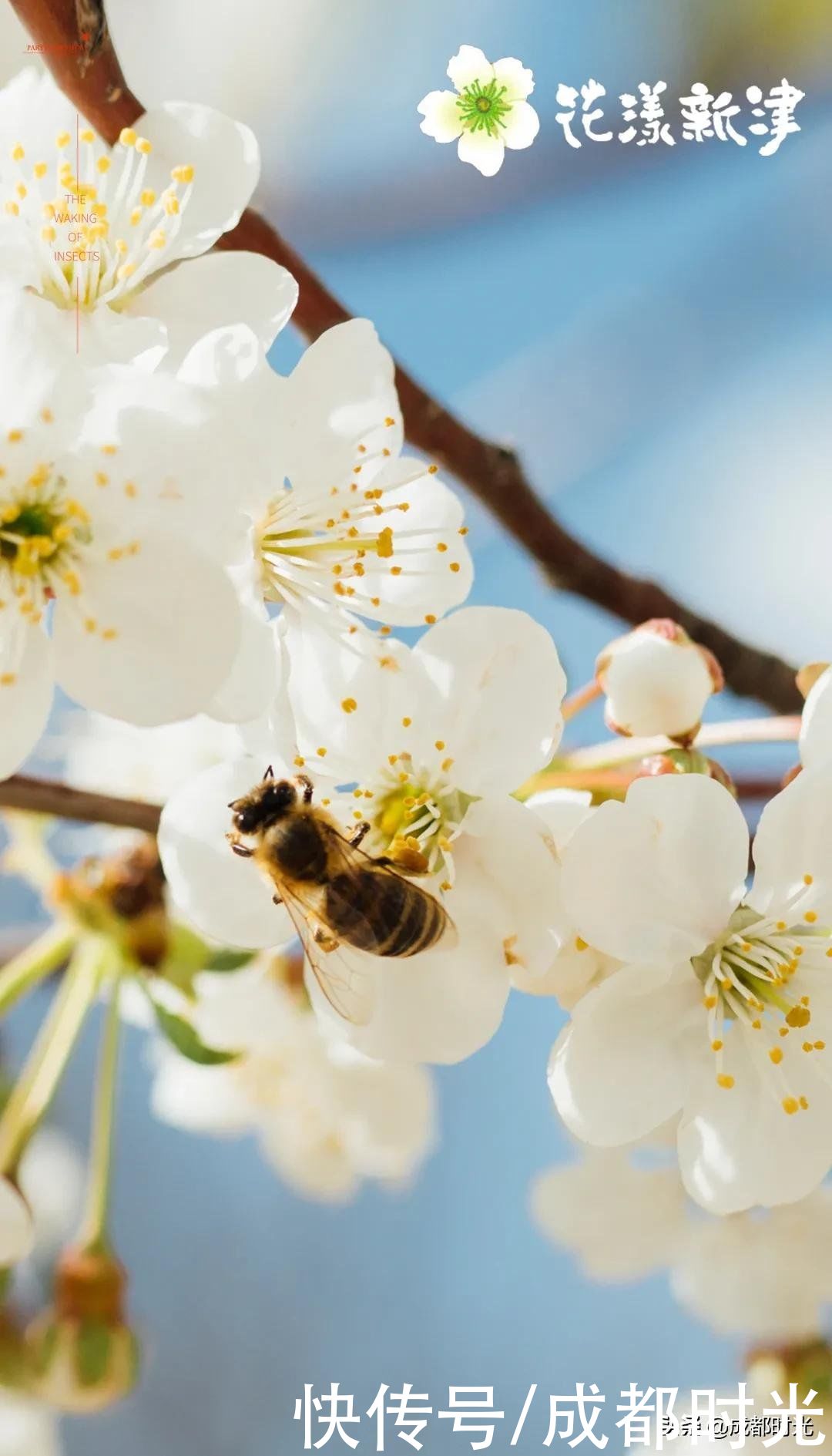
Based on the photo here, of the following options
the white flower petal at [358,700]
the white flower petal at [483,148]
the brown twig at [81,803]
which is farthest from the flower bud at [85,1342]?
the white flower petal at [483,148]

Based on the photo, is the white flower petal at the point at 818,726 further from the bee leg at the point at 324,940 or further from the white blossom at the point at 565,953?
the bee leg at the point at 324,940

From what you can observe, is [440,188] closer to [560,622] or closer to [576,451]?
[576,451]

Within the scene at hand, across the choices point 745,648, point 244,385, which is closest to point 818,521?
point 745,648

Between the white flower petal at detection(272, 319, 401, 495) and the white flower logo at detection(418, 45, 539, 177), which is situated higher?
the white flower logo at detection(418, 45, 539, 177)

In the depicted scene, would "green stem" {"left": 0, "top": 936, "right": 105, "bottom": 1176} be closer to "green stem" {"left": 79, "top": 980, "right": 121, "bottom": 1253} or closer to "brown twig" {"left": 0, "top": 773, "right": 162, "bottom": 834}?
"green stem" {"left": 79, "top": 980, "right": 121, "bottom": 1253}

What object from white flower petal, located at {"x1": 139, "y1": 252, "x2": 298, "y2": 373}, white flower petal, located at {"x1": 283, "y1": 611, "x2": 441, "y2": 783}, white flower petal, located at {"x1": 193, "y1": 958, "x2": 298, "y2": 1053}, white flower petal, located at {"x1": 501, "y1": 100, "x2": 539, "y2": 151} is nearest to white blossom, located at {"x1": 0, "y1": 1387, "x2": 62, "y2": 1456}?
white flower petal, located at {"x1": 193, "y1": 958, "x2": 298, "y2": 1053}

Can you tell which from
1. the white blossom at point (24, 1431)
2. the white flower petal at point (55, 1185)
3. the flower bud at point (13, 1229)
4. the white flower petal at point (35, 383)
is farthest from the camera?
the white flower petal at point (55, 1185)

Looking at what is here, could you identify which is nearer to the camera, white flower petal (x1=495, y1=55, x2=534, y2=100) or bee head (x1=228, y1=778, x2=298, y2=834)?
bee head (x1=228, y1=778, x2=298, y2=834)
